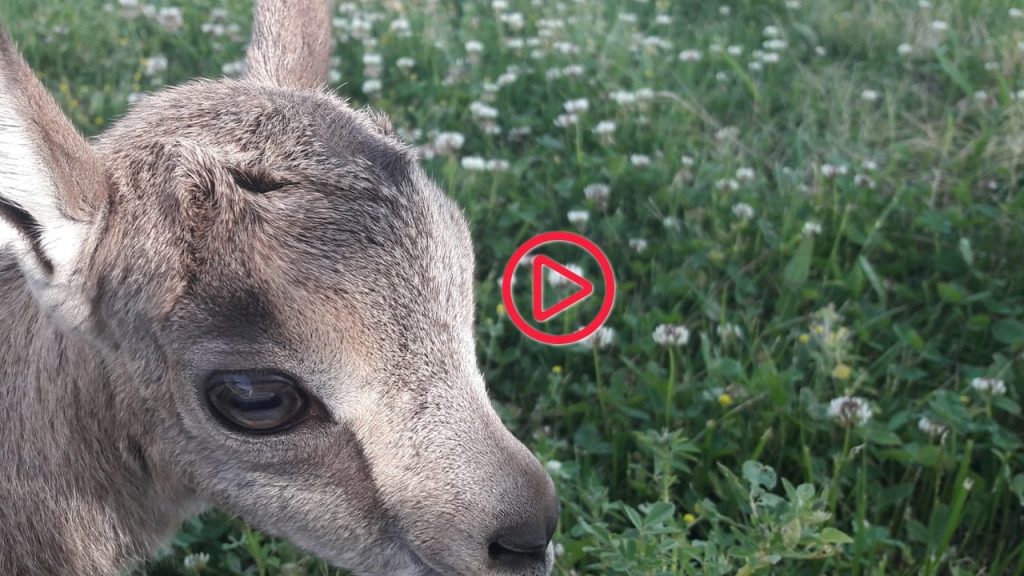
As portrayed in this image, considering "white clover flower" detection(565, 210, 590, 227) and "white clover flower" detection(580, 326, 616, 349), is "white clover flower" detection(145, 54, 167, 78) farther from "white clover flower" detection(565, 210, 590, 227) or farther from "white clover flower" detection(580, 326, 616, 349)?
"white clover flower" detection(580, 326, 616, 349)

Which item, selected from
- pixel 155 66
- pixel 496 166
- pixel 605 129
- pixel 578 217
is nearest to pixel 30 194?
pixel 578 217

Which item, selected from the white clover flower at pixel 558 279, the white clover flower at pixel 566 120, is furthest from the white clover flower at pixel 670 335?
the white clover flower at pixel 566 120

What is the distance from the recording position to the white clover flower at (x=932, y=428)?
346 cm

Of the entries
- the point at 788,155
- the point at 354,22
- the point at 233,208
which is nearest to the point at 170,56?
the point at 354,22

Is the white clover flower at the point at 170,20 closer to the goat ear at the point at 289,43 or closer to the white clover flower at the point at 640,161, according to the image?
the white clover flower at the point at 640,161

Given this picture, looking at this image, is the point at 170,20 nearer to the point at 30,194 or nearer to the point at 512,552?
the point at 30,194

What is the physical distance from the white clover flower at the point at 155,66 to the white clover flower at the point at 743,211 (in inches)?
128

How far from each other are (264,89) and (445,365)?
90cm

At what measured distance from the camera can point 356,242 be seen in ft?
7.63

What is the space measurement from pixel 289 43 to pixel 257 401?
1.28 meters

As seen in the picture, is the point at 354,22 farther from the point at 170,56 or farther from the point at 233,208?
the point at 233,208

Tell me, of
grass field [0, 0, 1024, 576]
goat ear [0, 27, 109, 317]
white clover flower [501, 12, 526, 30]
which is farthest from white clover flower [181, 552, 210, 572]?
white clover flower [501, 12, 526, 30]

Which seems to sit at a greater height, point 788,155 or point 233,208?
point 233,208

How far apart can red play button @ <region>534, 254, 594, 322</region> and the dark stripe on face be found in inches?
76.2
